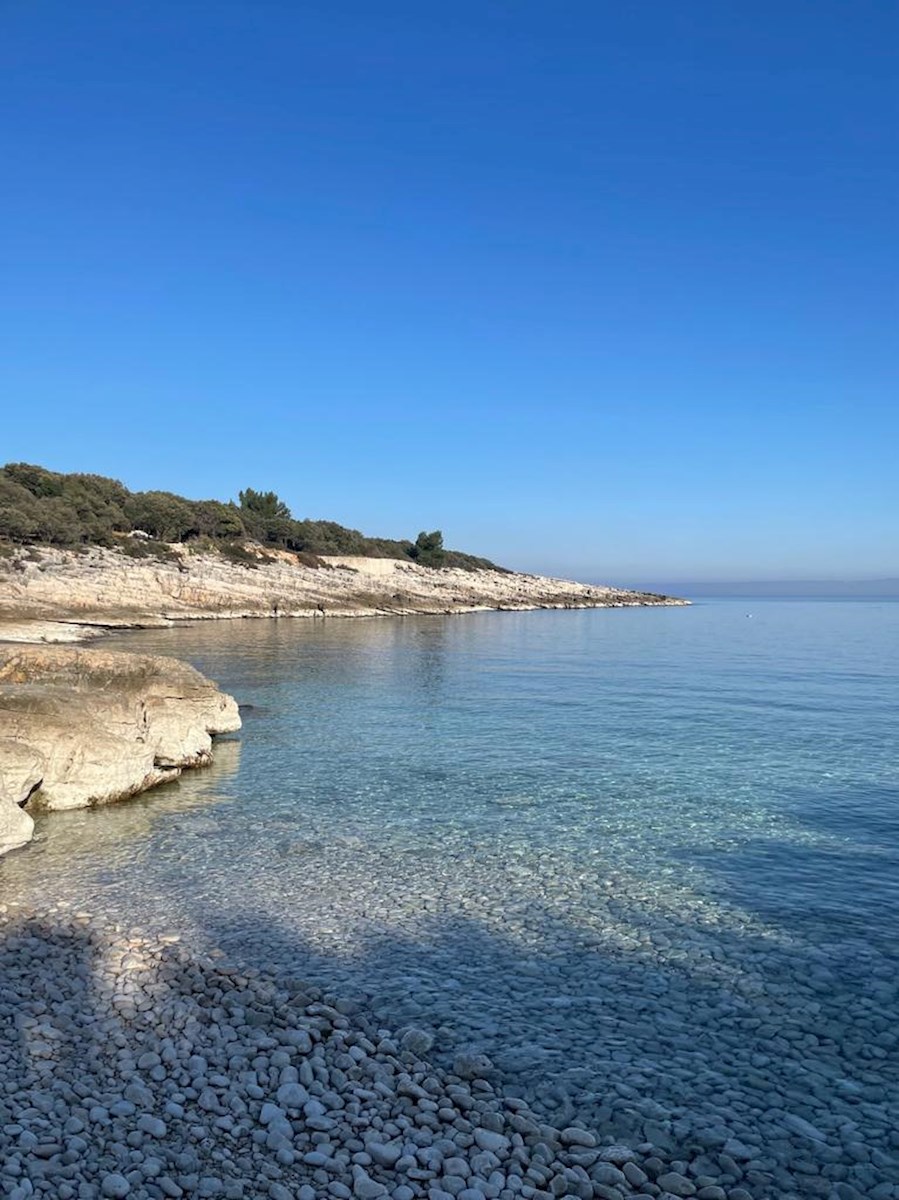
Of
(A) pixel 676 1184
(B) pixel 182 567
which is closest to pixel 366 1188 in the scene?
(A) pixel 676 1184

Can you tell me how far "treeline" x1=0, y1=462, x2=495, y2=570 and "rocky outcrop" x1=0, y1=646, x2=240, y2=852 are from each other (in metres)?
75.4

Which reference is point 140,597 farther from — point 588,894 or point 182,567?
point 588,894

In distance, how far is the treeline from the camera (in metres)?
93.2

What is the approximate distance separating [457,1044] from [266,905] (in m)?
5.09

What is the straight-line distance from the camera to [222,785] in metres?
21.3

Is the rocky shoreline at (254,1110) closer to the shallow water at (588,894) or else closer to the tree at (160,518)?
the shallow water at (588,894)

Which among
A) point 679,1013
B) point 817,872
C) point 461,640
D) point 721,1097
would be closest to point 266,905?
point 679,1013

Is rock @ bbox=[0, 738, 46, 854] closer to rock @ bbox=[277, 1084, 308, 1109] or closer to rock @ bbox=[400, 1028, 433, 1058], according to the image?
rock @ bbox=[277, 1084, 308, 1109]

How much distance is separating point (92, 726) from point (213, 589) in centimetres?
7492

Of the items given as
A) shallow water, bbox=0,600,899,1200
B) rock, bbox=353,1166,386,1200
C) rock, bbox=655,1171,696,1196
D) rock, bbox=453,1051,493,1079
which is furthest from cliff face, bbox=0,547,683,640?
rock, bbox=655,1171,696,1196

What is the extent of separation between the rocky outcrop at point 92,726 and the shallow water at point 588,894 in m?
0.83

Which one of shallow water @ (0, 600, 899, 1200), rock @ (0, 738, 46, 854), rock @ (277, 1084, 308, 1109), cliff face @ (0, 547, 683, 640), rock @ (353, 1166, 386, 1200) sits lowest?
shallow water @ (0, 600, 899, 1200)

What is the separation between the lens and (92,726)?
19.2m

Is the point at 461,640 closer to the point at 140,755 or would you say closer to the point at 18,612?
the point at 18,612
